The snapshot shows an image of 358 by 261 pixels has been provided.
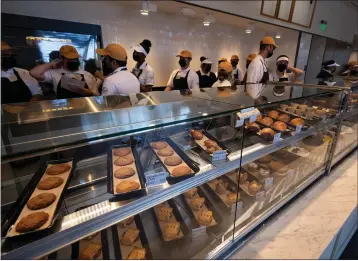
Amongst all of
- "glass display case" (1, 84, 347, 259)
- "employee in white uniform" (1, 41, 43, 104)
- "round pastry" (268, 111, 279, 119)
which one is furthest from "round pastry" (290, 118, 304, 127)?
"employee in white uniform" (1, 41, 43, 104)

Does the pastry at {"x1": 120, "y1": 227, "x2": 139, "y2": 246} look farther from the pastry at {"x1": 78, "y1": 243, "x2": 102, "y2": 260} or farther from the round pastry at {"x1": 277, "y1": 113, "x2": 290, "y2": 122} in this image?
the round pastry at {"x1": 277, "y1": 113, "x2": 290, "y2": 122}

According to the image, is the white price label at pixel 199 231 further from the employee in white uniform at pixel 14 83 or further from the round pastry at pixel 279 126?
the employee in white uniform at pixel 14 83

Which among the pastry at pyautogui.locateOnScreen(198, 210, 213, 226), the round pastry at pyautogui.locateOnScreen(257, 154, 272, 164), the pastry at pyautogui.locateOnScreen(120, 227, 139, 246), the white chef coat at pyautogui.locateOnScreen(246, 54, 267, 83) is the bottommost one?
the pastry at pyautogui.locateOnScreen(198, 210, 213, 226)

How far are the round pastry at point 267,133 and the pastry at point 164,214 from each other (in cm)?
81

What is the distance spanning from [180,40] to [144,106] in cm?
394

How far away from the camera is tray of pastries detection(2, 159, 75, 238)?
2.15 feet

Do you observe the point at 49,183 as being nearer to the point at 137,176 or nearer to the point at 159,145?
the point at 137,176

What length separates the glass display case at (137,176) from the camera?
0.72 metres

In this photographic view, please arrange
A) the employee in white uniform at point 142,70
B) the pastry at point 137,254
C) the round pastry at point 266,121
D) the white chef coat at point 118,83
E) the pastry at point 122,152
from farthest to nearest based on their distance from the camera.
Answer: the employee in white uniform at point 142,70 → the white chef coat at point 118,83 → the round pastry at point 266,121 → the pastry at point 122,152 → the pastry at point 137,254

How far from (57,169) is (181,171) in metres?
0.59

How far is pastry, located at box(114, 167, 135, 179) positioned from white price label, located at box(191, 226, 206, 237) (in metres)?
0.55

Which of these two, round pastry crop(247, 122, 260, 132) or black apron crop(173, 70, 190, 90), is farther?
black apron crop(173, 70, 190, 90)

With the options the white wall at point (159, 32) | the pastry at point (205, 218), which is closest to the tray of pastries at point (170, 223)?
the pastry at point (205, 218)

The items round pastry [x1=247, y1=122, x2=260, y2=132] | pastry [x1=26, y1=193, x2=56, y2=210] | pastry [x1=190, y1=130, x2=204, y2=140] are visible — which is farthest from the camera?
round pastry [x1=247, y1=122, x2=260, y2=132]
